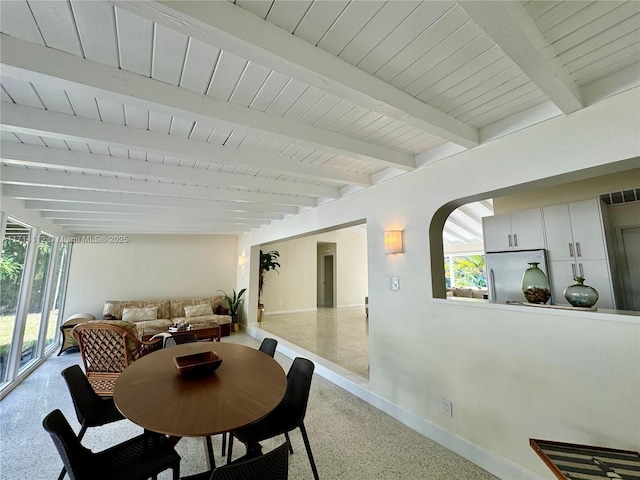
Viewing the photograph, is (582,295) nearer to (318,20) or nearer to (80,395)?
(318,20)

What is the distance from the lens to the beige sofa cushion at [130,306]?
18.3 ft

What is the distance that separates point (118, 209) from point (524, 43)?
15.6ft

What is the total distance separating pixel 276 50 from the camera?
1136mm

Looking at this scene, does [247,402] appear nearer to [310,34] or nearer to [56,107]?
[310,34]

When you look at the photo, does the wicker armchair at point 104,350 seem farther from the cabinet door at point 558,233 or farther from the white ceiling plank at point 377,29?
the cabinet door at point 558,233

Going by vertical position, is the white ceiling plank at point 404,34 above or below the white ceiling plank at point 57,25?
above

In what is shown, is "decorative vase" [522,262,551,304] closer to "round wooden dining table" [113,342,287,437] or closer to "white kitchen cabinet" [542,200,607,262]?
"white kitchen cabinet" [542,200,607,262]

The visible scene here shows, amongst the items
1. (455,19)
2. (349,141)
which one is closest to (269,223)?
(349,141)

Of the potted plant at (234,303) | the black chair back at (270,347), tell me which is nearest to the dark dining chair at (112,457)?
the black chair back at (270,347)

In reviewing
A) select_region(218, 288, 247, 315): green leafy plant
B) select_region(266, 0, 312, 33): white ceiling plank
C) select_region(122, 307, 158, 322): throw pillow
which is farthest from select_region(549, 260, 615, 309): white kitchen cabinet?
select_region(122, 307, 158, 322): throw pillow

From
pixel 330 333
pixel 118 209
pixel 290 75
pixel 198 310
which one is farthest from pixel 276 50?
pixel 198 310

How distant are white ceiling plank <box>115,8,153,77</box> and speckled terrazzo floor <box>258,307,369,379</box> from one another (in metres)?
3.73

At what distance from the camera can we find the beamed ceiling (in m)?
1.08

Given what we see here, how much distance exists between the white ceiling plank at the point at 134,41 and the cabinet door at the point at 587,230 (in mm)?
4422
